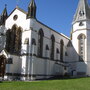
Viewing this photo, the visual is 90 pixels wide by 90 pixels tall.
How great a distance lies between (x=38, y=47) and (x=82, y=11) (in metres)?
18.3

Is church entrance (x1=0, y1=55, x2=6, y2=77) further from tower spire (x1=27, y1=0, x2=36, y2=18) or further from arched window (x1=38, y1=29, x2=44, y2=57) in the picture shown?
tower spire (x1=27, y1=0, x2=36, y2=18)

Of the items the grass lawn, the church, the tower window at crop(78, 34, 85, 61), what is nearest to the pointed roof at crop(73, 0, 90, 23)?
the church

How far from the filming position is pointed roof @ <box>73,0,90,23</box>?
46.0 meters

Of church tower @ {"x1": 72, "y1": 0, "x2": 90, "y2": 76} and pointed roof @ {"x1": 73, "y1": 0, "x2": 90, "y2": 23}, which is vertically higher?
pointed roof @ {"x1": 73, "y1": 0, "x2": 90, "y2": 23}

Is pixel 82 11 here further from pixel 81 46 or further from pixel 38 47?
pixel 38 47

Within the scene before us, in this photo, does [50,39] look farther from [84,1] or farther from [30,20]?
[84,1]

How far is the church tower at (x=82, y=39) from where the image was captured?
42.9 meters

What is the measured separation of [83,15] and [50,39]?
12145 mm

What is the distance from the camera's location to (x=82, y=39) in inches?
1751

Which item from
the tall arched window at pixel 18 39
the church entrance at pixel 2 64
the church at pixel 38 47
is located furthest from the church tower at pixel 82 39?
the church entrance at pixel 2 64

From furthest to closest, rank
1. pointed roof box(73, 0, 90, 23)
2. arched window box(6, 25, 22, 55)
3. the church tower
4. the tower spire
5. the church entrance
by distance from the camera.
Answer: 1. pointed roof box(73, 0, 90, 23)
2. the church tower
3. arched window box(6, 25, 22, 55)
4. the tower spire
5. the church entrance

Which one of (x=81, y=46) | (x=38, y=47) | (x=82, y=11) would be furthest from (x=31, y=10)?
→ (x=82, y=11)

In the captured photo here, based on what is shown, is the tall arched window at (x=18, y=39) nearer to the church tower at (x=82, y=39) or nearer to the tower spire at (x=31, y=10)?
the tower spire at (x=31, y=10)

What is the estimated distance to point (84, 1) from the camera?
162ft
